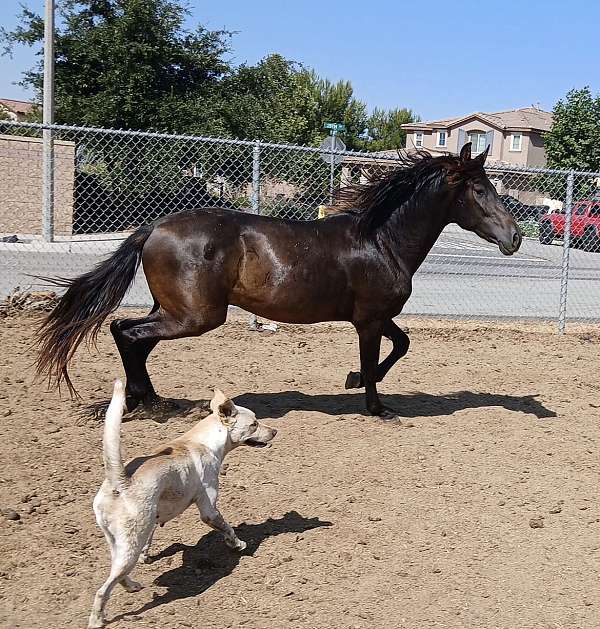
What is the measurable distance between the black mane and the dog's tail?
3372 mm

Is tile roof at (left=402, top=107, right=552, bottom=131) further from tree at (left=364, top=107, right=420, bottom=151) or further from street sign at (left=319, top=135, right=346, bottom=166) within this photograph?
street sign at (left=319, top=135, right=346, bottom=166)

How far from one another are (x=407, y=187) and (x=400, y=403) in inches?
71.5

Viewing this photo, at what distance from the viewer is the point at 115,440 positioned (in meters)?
3.14

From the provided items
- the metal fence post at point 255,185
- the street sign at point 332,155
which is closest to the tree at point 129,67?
the street sign at point 332,155

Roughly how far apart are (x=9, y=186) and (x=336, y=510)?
52.4ft

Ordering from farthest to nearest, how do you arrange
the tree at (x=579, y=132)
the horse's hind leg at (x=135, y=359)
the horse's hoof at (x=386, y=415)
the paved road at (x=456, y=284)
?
the tree at (x=579, y=132)
the paved road at (x=456, y=284)
the horse's hoof at (x=386, y=415)
the horse's hind leg at (x=135, y=359)

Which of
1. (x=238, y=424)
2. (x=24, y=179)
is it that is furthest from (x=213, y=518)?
(x=24, y=179)

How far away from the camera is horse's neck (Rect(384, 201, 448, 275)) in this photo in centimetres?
619

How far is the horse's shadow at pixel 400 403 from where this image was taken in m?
6.42

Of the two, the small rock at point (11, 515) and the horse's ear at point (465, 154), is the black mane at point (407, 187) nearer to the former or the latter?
the horse's ear at point (465, 154)

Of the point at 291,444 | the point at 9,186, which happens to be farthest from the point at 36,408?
the point at 9,186

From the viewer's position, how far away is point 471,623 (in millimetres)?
3363

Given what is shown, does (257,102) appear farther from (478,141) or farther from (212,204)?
(478,141)

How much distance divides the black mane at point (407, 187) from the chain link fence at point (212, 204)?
0.39 m
